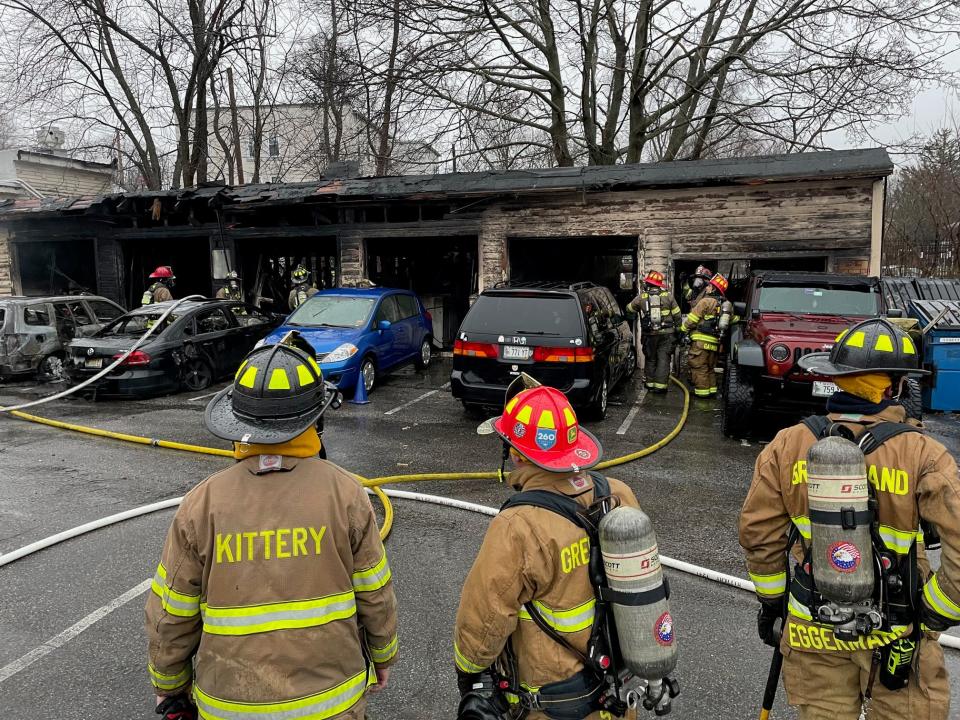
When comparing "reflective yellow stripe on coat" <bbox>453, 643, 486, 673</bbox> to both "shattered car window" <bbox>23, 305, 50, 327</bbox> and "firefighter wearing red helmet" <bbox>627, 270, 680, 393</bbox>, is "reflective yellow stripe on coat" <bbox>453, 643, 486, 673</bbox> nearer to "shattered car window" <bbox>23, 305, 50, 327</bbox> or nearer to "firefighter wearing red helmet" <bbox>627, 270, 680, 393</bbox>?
"firefighter wearing red helmet" <bbox>627, 270, 680, 393</bbox>

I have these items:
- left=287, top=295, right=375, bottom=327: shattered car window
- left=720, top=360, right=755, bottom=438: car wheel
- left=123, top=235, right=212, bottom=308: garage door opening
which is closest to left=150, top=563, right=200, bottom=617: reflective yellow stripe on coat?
left=720, top=360, right=755, bottom=438: car wheel

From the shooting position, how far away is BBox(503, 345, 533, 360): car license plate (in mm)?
8125

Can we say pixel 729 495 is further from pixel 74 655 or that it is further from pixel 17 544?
pixel 17 544

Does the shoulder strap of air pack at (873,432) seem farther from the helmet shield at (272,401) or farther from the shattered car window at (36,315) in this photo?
the shattered car window at (36,315)

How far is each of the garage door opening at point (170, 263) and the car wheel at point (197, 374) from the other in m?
6.05

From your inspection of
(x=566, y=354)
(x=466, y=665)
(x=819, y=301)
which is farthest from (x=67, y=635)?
(x=819, y=301)

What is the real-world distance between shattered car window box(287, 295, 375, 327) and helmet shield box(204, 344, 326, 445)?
8500 millimetres

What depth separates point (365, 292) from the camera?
445 inches

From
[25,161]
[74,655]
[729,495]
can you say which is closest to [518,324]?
[729,495]

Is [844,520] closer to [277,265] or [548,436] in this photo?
[548,436]

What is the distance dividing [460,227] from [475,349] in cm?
600

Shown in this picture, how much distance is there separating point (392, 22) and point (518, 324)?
15.4 meters

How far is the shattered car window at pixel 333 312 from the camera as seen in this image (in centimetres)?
1070

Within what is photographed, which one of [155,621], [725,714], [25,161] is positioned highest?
→ [25,161]
